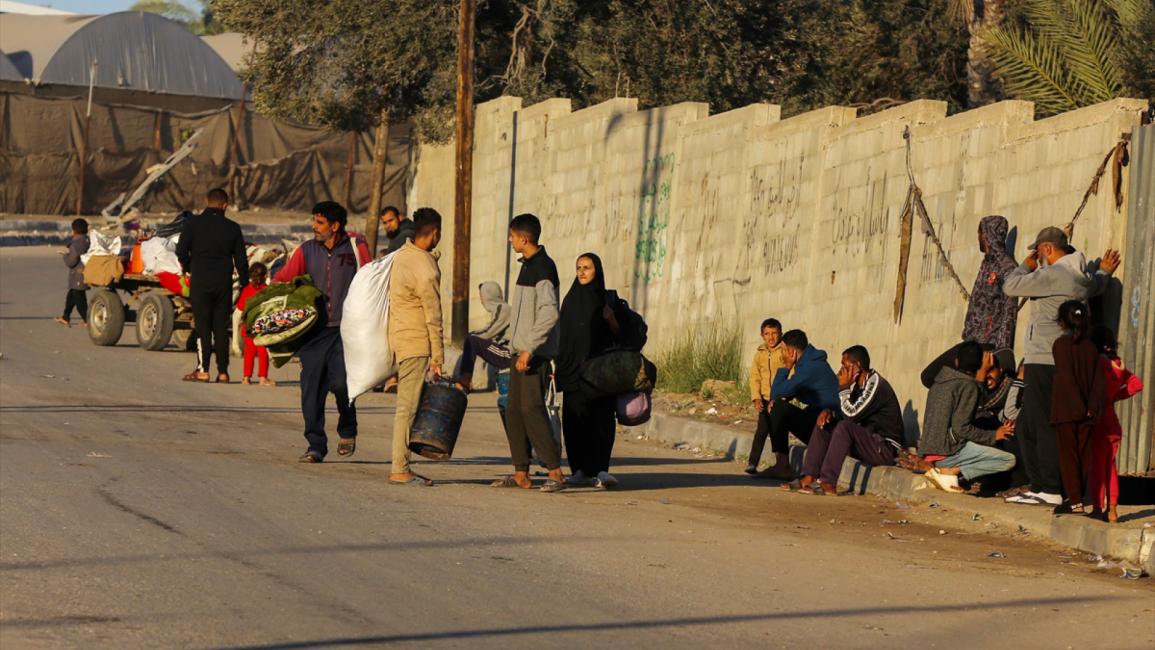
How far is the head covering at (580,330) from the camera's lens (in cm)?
1220

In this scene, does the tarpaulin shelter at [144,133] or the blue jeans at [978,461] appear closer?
the blue jeans at [978,461]

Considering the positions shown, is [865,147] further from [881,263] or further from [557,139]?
[557,139]

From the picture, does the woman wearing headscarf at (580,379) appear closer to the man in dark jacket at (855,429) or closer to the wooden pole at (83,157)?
the man in dark jacket at (855,429)

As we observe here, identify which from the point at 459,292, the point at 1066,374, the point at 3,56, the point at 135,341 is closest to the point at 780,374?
the point at 1066,374

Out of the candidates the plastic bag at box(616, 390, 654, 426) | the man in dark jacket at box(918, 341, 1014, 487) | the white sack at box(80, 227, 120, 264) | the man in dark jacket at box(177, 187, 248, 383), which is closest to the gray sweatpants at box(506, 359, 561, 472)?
the plastic bag at box(616, 390, 654, 426)

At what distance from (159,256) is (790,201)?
7.98 meters

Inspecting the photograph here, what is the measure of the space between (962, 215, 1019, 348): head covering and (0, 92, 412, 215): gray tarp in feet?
108

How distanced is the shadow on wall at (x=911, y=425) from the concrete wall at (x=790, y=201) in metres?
0.03

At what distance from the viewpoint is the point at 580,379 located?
12.2m

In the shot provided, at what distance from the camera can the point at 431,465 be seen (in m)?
13.4

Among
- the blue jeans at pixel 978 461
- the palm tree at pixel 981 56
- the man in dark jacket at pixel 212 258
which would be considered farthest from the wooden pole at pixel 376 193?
the blue jeans at pixel 978 461

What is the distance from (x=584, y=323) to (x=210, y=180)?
3941 centimetres

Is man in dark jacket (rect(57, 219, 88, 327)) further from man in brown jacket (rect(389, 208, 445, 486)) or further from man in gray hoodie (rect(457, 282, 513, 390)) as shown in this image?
man in brown jacket (rect(389, 208, 445, 486))

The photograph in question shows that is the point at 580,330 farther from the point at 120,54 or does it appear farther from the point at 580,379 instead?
the point at 120,54
